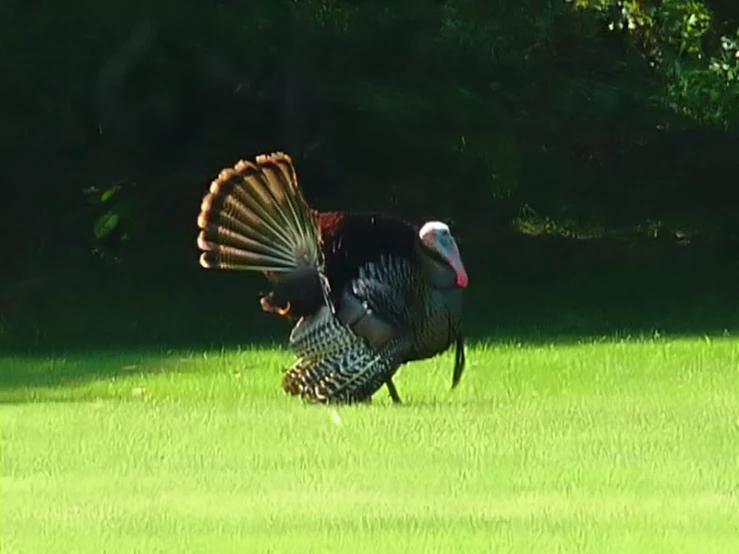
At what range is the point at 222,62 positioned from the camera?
15.7m

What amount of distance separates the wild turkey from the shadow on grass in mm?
2683

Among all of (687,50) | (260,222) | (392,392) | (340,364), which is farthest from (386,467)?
(687,50)

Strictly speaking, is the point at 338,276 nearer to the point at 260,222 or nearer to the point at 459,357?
the point at 260,222

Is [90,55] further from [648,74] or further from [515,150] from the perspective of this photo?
[648,74]

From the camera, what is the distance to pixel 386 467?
22.7 feet

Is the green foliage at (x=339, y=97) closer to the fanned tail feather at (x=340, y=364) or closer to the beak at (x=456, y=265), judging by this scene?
the beak at (x=456, y=265)

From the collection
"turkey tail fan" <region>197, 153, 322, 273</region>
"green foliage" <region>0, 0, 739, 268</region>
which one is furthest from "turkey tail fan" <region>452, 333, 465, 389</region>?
"green foliage" <region>0, 0, 739, 268</region>

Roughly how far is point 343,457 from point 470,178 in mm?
9550

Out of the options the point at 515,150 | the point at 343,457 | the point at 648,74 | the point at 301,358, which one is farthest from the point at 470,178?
the point at 343,457

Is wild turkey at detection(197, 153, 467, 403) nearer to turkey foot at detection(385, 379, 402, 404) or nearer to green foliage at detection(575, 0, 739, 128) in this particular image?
turkey foot at detection(385, 379, 402, 404)

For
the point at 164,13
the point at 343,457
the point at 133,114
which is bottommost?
the point at 133,114

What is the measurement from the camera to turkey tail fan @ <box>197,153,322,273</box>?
953 cm

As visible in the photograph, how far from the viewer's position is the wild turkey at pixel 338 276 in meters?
9.23

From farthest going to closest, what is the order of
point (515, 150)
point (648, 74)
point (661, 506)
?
point (648, 74) → point (515, 150) → point (661, 506)
